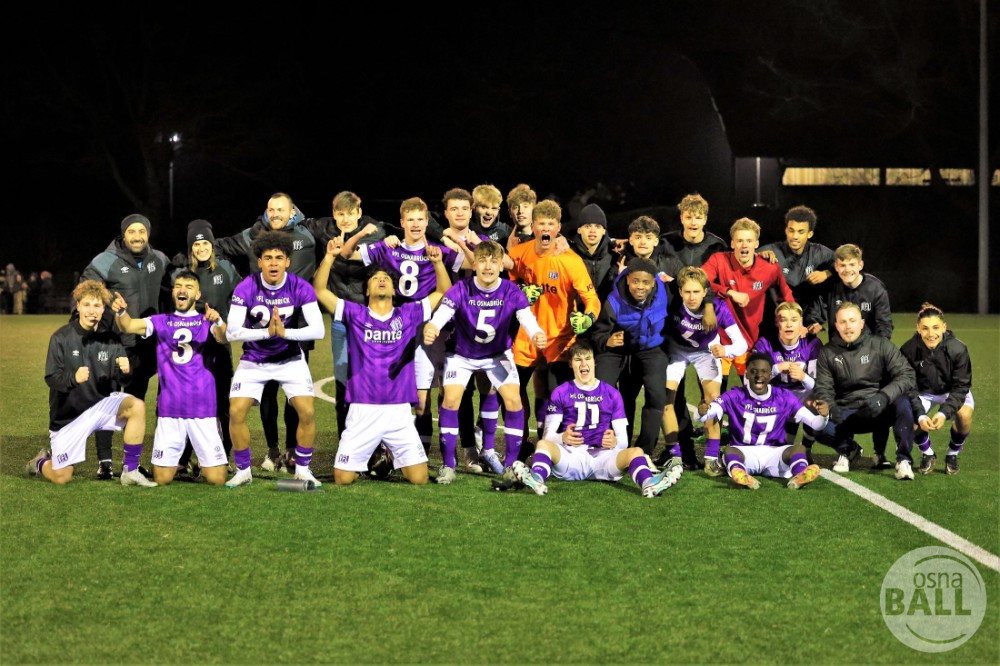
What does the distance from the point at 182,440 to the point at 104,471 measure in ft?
2.20

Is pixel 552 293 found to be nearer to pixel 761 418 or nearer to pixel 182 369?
pixel 761 418

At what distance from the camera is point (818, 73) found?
132ft

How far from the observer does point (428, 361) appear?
8977 millimetres

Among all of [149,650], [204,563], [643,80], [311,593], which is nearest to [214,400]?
[204,563]

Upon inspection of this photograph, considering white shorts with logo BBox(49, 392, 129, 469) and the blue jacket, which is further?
the blue jacket

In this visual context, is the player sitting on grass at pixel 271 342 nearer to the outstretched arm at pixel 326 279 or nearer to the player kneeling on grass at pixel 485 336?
the outstretched arm at pixel 326 279

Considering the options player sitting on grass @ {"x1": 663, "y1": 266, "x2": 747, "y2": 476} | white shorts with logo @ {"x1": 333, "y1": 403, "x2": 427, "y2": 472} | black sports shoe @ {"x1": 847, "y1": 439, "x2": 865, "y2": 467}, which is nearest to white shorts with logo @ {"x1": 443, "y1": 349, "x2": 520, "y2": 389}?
white shorts with logo @ {"x1": 333, "y1": 403, "x2": 427, "y2": 472}

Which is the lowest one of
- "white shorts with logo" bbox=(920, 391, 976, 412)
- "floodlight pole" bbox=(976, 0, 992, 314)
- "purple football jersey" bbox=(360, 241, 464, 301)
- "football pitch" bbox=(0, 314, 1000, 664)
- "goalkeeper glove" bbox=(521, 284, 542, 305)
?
"football pitch" bbox=(0, 314, 1000, 664)

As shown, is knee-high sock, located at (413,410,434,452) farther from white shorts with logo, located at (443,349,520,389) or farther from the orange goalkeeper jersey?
the orange goalkeeper jersey

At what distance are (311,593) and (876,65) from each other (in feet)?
121

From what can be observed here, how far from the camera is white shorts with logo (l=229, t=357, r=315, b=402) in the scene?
8.12 metres

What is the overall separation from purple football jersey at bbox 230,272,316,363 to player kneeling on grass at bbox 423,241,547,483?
0.93 m

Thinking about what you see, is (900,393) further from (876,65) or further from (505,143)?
(505,143)

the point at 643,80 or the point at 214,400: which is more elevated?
the point at 643,80
